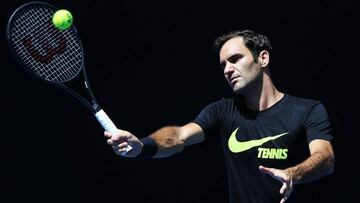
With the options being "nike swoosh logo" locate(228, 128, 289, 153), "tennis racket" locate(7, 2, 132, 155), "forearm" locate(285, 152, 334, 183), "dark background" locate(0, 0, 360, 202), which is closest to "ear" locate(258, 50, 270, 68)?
"nike swoosh logo" locate(228, 128, 289, 153)

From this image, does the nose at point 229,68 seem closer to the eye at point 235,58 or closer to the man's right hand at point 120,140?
the eye at point 235,58

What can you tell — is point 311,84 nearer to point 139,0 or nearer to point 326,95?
point 326,95

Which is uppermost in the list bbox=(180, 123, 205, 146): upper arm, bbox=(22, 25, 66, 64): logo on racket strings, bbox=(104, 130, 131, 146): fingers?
bbox=(22, 25, 66, 64): logo on racket strings

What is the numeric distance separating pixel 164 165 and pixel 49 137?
0.91 metres

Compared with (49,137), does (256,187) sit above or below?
below

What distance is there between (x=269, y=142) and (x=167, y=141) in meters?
0.55

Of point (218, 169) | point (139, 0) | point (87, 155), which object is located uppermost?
point (139, 0)

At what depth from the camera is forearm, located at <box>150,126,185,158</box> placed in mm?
4555

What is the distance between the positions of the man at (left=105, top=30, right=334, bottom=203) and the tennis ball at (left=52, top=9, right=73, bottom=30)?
784 millimetres

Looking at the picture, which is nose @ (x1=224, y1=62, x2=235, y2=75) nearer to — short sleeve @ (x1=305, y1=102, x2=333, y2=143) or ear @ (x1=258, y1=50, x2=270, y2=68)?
ear @ (x1=258, y1=50, x2=270, y2=68)

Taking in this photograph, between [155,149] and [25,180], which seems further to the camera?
[25,180]

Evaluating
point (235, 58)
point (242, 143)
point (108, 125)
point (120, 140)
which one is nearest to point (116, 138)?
point (120, 140)

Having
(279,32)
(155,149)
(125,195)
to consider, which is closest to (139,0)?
(279,32)

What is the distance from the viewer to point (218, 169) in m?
6.43
